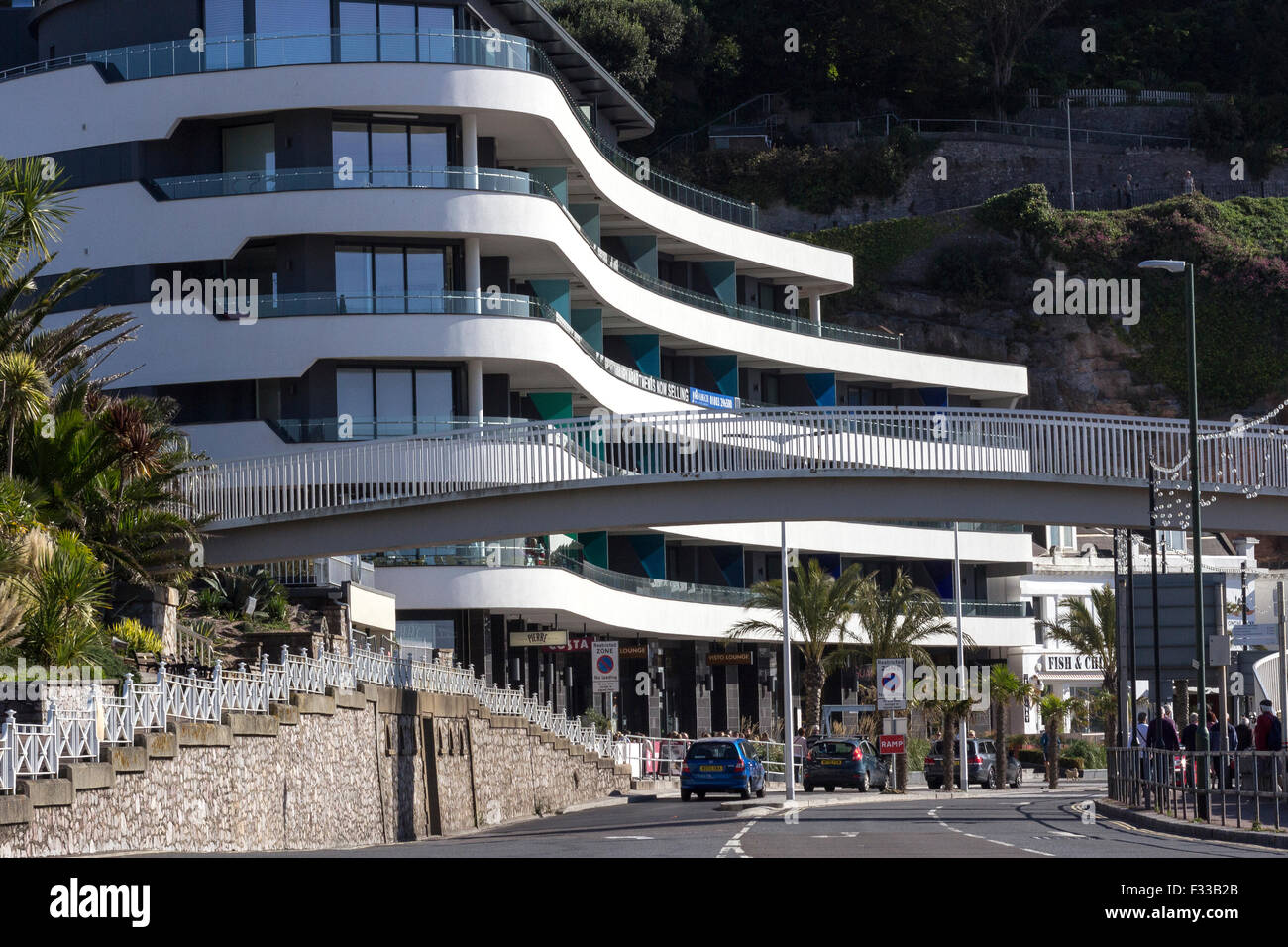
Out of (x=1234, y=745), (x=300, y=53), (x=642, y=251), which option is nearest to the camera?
(x=1234, y=745)

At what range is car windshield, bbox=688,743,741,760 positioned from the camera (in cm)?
4603

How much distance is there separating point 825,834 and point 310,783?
295 inches

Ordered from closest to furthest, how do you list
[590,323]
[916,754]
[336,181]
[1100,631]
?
[336,181], [590,323], [1100,631], [916,754]

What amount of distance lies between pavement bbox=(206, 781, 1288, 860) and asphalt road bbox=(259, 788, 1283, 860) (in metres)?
0.02

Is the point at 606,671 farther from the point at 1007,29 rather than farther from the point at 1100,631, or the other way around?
the point at 1007,29

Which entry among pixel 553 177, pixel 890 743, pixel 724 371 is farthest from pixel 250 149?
pixel 890 743

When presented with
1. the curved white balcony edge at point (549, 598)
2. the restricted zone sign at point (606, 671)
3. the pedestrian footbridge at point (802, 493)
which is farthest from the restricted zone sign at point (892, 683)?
the pedestrian footbridge at point (802, 493)

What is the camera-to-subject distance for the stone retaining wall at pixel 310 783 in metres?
19.8

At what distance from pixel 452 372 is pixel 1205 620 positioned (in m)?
25.1

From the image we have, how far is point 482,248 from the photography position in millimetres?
54469

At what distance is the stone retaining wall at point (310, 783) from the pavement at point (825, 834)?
51.4 inches

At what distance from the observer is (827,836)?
85.9ft
